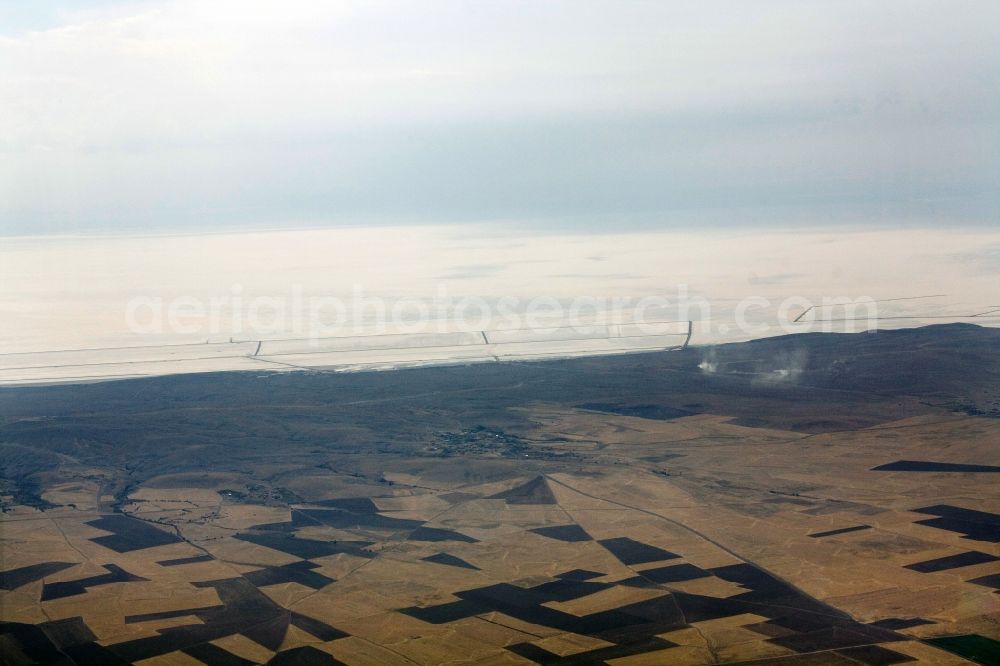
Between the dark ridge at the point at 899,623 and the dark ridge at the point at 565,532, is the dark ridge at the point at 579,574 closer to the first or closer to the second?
the dark ridge at the point at 565,532

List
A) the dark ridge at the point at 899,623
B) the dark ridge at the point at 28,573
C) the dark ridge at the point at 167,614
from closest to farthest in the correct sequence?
the dark ridge at the point at 899,623, the dark ridge at the point at 167,614, the dark ridge at the point at 28,573

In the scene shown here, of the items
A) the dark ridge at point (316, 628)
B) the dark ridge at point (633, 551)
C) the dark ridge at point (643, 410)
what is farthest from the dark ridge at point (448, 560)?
the dark ridge at point (643, 410)

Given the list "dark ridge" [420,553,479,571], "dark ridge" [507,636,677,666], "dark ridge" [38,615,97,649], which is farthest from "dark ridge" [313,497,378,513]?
"dark ridge" [507,636,677,666]

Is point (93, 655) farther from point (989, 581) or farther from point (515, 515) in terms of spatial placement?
point (989, 581)

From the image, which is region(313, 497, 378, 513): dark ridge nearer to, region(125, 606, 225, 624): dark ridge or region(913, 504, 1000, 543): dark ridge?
region(125, 606, 225, 624): dark ridge

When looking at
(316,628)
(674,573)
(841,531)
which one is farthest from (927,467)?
(316,628)

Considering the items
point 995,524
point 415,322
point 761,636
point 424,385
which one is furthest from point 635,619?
point 415,322
